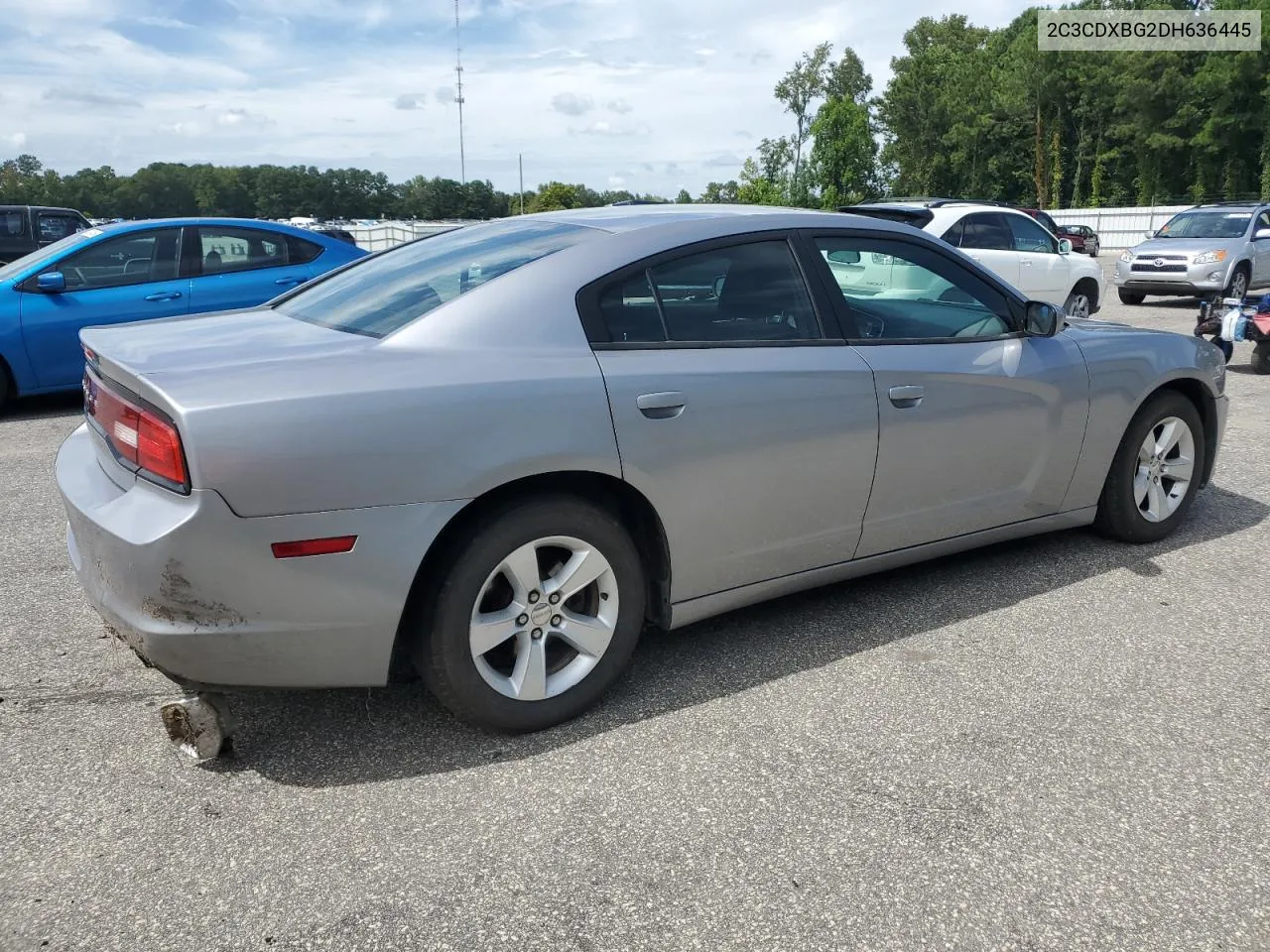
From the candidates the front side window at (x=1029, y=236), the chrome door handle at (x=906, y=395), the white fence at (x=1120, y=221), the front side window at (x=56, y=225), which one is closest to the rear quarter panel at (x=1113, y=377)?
the chrome door handle at (x=906, y=395)

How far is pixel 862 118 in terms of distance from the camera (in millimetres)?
57344

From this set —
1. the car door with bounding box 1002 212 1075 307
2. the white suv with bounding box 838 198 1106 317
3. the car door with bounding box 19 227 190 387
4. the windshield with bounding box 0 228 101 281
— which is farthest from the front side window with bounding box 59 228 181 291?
the car door with bounding box 1002 212 1075 307

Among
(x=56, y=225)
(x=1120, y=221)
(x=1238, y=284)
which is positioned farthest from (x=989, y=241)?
(x=1120, y=221)

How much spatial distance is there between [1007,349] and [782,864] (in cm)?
241

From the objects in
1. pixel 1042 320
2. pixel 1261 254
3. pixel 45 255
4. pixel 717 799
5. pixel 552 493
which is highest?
pixel 45 255

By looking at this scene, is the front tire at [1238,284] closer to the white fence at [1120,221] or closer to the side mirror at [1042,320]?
the side mirror at [1042,320]

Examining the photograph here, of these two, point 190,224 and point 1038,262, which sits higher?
point 190,224

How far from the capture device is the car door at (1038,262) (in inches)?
458

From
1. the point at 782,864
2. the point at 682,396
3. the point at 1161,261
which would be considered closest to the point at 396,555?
the point at 682,396

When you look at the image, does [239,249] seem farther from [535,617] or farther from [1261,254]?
[1261,254]

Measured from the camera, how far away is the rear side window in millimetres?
9055

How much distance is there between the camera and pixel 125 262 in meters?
8.38

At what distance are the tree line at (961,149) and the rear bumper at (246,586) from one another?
43.1 m

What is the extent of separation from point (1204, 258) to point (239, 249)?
13192mm
